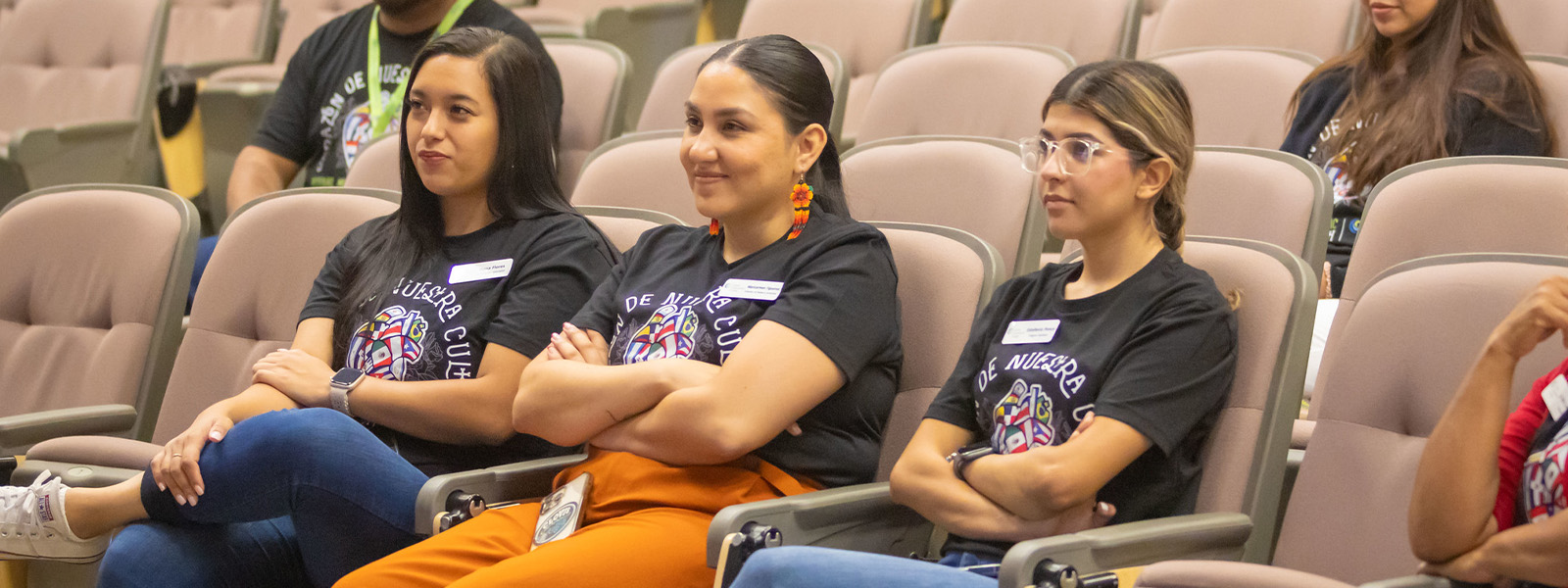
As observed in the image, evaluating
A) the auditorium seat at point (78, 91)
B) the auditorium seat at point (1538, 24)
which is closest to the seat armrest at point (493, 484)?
the auditorium seat at point (1538, 24)

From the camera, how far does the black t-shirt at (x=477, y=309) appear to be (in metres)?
2.15

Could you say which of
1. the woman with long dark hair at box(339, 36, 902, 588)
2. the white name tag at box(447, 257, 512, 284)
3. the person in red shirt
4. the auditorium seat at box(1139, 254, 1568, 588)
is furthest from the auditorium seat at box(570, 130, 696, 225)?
the person in red shirt

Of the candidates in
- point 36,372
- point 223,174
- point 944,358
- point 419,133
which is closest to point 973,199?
point 944,358

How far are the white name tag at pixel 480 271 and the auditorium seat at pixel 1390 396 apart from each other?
3.97ft

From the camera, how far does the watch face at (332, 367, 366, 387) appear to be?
214 cm

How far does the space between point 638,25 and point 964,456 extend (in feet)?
10.8

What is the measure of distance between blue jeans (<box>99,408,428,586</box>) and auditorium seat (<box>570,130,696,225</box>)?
34.0 inches

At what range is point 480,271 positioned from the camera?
222cm

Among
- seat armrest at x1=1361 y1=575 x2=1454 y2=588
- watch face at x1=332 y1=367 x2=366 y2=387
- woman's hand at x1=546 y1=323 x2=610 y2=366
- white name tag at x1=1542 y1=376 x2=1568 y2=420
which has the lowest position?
watch face at x1=332 y1=367 x2=366 y2=387

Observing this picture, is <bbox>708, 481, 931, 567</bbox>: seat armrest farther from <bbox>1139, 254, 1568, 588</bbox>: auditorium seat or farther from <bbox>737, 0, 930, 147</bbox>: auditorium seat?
<bbox>737, 0, 930, 147</bbox>: auditorium seat

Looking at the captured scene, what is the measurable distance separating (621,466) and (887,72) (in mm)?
1689

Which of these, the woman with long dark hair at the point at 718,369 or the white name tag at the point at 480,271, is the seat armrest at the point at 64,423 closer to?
the white name tag at the point at 480,271

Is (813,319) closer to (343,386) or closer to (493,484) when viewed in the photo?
(493,484)

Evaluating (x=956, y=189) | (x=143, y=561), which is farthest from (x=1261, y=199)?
(x=143, y=561)
